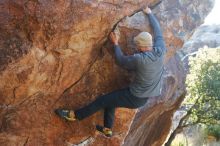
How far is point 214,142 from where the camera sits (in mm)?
25688

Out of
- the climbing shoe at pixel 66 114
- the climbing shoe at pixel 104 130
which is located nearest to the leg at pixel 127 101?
the climbing shoe at pixel 104 130

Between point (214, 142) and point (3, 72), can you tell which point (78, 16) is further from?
point (214, 142)

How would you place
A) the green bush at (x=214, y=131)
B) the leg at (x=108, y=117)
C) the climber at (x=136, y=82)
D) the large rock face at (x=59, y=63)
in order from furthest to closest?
the green bush at (x=214, y=131) → the leg at (x=108, y=117) → the climber at (x=136, y=82) → the large rock face at (x=59, y=63)

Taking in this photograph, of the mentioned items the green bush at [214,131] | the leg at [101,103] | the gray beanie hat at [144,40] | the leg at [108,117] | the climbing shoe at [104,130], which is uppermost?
the gray beanie hat at [144,40]

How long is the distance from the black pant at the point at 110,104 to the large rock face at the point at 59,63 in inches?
15.0

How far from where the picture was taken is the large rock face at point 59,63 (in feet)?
25.3

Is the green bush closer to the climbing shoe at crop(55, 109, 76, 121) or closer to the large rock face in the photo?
the large rock face

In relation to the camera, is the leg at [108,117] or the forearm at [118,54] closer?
the forearm at [118,54]

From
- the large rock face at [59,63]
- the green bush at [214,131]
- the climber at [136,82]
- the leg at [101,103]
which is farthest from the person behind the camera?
the green bush at [214,131]

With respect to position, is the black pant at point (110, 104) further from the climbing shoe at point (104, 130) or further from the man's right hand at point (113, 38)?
the man's right hand at point (113, 38)

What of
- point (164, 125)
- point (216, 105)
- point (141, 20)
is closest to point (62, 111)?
point (141, 20)

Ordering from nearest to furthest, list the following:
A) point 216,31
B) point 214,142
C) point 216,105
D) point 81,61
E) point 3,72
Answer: point 3,72 < point 81,61 < point 216,105 < point 214,142 < point 216,31

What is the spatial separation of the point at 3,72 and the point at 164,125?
10.8 m

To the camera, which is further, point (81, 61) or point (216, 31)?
point (216, 31)
